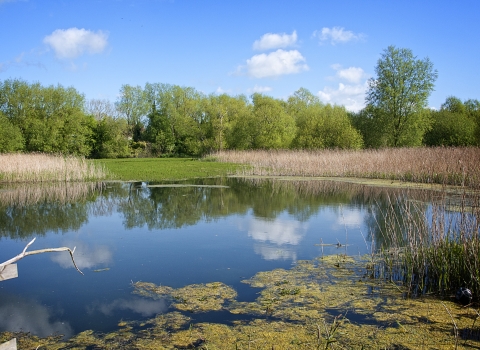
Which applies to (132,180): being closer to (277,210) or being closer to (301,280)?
(277,210)

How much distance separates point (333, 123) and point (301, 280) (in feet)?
83.8

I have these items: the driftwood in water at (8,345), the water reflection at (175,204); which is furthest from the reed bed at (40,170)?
the driftwood in water at (8,345)

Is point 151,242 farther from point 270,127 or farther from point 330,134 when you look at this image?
point 270,127

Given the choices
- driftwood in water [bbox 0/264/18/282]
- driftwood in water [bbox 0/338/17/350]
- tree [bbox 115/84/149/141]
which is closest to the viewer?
driftwood in water [bbox 0/338/17/350]

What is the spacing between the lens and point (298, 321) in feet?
14.8

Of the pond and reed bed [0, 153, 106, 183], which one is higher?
reed bed [0, 153, 106, 183]

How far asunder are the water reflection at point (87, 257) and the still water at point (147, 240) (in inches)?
0.7

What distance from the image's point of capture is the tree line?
29.2m

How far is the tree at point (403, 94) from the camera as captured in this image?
94.7 ft

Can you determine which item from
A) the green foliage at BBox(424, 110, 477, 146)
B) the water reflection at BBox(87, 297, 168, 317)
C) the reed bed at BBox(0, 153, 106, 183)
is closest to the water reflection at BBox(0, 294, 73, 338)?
the water reflection at BBox(87, 297, 168, 317)

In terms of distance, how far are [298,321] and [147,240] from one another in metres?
4.57

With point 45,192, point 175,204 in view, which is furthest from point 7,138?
point 175,204

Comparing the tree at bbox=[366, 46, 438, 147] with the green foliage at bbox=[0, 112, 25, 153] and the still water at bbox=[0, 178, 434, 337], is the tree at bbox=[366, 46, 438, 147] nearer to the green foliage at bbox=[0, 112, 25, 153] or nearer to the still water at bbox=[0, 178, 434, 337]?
the still water at bbox=[0, 178, 434, 337]

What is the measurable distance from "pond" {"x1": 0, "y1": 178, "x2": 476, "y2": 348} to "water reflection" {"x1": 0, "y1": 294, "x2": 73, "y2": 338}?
1 cm
